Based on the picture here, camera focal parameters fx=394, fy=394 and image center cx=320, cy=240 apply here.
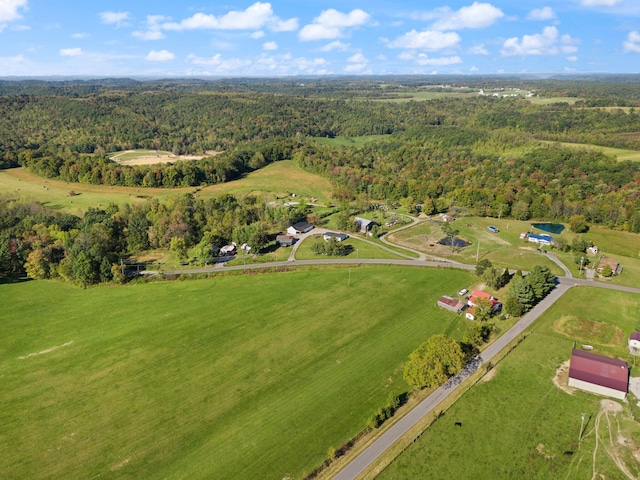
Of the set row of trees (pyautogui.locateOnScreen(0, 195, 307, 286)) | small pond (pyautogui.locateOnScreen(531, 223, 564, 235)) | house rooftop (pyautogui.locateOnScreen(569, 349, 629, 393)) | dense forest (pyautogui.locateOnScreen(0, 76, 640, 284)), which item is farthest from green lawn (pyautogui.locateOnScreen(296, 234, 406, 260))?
small pond (pyautogui.locateOnScreen(531, 223, 564, 235))

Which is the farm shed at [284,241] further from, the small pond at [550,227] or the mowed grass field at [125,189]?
the small pond at [550,227]

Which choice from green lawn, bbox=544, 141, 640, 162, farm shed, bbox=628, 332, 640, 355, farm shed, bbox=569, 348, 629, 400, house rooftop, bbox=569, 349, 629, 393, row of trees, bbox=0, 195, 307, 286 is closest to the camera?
farm shed, bbox=569, 348, 629, 400

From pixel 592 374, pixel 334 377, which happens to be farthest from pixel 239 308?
pixel 592 374

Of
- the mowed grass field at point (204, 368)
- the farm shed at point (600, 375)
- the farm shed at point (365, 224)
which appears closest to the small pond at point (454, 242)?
the mowed grass field at point (204, 368)

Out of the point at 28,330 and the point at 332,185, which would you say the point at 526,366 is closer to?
the point at 28,330

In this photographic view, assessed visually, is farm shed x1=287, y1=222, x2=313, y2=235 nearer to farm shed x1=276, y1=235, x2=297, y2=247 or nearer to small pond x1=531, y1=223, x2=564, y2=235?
farm shed x1=276, y1=235, x2=297, y2=247

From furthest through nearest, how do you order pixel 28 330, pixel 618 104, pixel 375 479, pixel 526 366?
pixel 618 104 → pixel 28 330 → pixel 526 366 → pixel 375 479

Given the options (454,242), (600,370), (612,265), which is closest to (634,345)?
(600,370)
